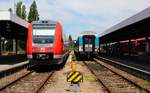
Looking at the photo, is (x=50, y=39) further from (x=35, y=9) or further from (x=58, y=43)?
(x=35, y=9)

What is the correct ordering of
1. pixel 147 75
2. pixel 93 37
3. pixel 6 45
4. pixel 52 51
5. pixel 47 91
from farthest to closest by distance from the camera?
pixel 6 45 < pixel 93 37 < pixel 52 51 < pixel 147 75 < pixel 47 91

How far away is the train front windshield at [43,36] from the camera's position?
23.3m

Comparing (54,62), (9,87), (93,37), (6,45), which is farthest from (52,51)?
(6,45)

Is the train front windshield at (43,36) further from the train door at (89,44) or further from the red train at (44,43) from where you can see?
the train door at (89,44)

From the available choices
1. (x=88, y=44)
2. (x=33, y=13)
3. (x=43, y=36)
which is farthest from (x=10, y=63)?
(x=33, y=13)

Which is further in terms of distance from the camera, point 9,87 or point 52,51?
point 52,51

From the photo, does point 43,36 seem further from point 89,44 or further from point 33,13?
point 33,13

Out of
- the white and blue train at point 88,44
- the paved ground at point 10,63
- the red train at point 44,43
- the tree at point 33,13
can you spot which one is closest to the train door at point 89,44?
the white and blue train at point 88,44

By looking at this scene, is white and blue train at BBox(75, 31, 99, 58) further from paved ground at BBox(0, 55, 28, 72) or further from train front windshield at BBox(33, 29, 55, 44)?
train front windshield at BBox(33, 29, 55, 44)

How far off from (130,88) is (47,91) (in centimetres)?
342

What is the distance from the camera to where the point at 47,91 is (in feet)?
46.1

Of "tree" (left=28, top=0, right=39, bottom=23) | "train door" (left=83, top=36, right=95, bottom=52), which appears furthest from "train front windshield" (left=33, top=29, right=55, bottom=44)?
"tree" (left=28, top=0, right=39, bottom=23)

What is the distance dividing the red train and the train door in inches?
639

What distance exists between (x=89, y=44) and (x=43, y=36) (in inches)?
671
